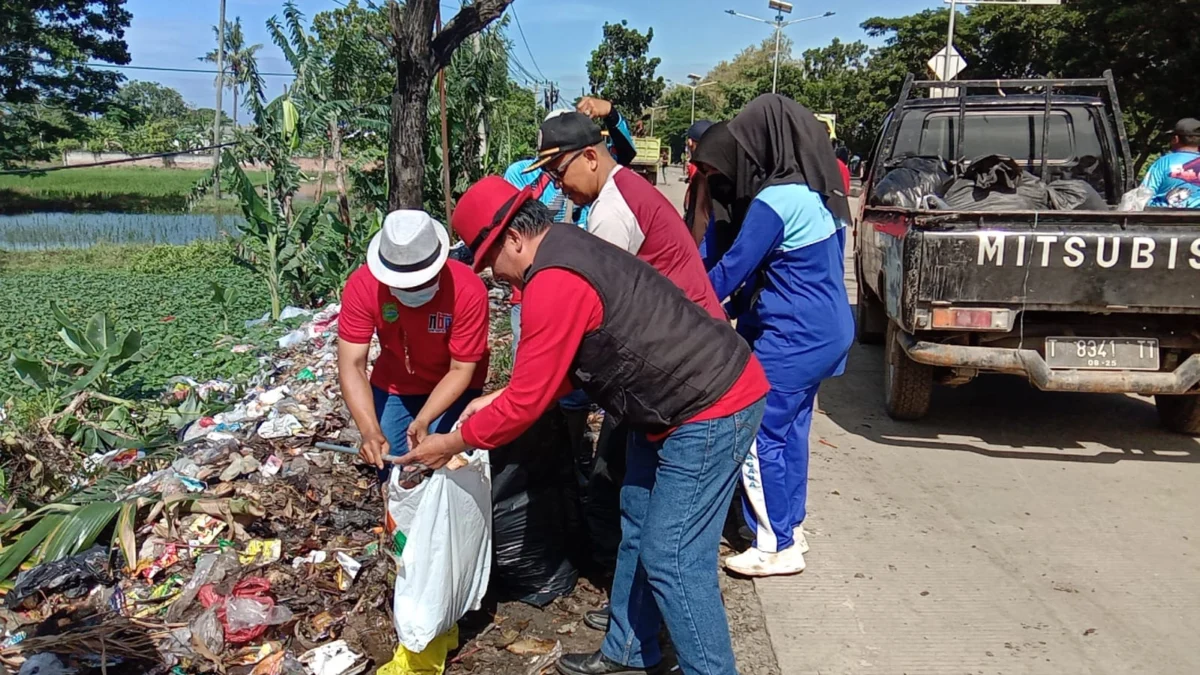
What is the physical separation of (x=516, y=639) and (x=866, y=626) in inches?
51.4

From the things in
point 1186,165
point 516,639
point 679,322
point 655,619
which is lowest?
point 516,639

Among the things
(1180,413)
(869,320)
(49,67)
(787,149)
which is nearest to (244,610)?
(787,149)

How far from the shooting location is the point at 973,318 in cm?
477

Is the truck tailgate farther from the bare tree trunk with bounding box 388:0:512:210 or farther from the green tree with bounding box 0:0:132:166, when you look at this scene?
the green tree with bounding box 0:0:132:166

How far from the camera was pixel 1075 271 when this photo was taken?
4.63 metres

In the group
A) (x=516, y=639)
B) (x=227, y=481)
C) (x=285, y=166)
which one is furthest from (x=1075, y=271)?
(x=285, y=166)

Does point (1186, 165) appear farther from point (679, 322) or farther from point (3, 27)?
point (3, 27)

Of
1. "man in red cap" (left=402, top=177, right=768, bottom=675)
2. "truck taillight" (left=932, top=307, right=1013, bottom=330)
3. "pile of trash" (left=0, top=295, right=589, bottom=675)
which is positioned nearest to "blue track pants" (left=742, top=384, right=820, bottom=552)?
"pile of trash" (left=0, top=295, right=589, bottom=675)

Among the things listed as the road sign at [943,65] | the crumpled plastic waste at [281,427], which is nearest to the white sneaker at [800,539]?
the crumpled plastic waste at [281,427]

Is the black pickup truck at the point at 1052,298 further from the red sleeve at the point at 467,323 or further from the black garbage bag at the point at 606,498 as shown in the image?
the red sleeve at the point at 467,323

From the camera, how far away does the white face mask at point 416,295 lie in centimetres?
304

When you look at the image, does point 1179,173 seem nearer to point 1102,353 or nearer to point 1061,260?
point 1102,353

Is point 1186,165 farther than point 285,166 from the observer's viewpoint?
No

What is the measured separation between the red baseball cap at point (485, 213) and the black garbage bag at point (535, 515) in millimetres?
1109
